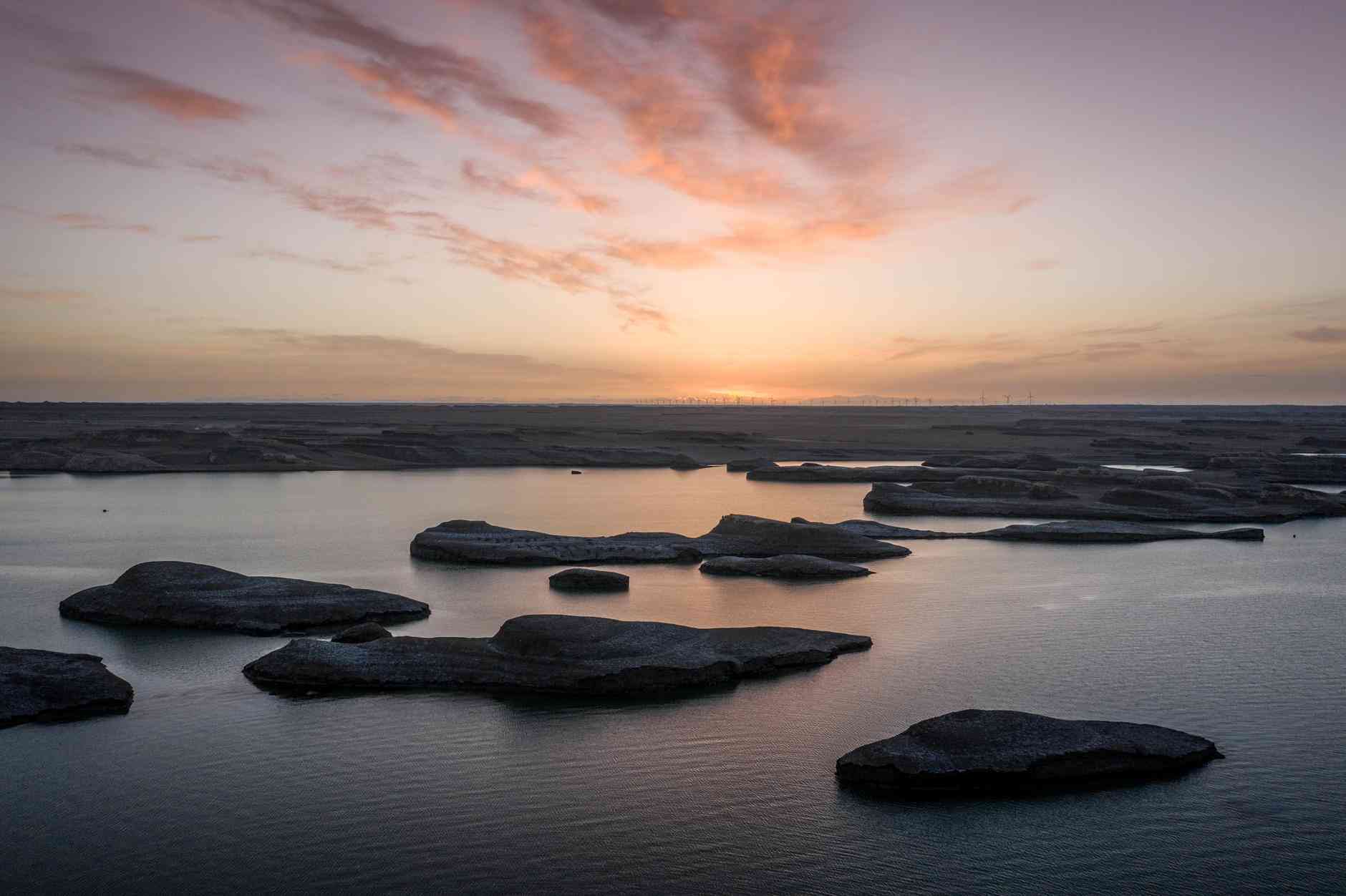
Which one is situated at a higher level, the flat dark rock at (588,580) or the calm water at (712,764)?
the flat dark rock at (588,580)

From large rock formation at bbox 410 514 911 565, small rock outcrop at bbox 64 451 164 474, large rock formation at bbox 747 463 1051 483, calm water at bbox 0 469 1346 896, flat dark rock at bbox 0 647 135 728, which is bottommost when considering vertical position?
calm water at bbox 0 469 1346 896

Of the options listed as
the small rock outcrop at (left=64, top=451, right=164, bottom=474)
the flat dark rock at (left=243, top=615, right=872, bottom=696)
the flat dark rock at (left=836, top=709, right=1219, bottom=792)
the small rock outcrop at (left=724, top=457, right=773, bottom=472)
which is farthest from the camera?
the small rock outcrop at (left=724, top=457, right=773, bottom=472)

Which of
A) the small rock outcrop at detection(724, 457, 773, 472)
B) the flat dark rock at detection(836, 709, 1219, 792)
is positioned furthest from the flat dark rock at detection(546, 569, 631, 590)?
the small rock outcrop at detection(724, 457, 773, 472)

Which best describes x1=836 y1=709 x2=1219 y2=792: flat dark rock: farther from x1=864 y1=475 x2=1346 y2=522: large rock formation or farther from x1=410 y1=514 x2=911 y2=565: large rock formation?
x1=864 y1=475 x2=1346 y2=522: large rock formation

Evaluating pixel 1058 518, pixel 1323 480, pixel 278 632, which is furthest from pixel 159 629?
pixel 1323 480

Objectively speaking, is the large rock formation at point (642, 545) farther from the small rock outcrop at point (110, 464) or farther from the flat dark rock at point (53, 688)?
the small rock outcrop at point (110, 464)

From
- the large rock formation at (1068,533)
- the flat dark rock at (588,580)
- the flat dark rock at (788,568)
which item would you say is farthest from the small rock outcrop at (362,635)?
the large rock formation at (1068,533)

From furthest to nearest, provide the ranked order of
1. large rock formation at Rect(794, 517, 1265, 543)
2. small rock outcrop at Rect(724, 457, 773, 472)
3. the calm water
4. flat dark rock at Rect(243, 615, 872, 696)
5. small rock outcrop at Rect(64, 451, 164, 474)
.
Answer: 1. small rock outcrop at Rect(724, 457, 773, 472)
2. small rock outcrop at Rect(64, 451, 164, 474)
3. large rock formation at Rect(794, 517, 1265, 543)
4. flat dark rock at Rect(243, 615, 872, 696)
5. the calm water
